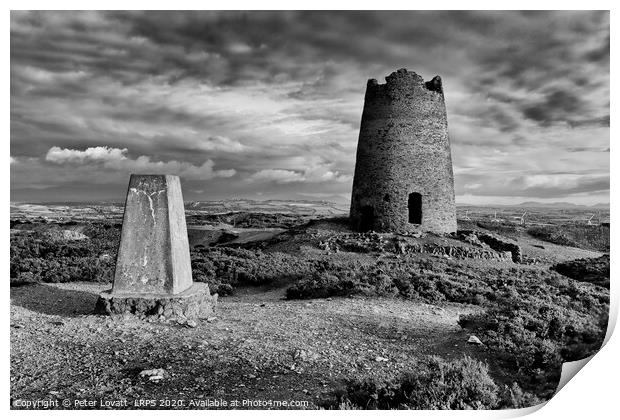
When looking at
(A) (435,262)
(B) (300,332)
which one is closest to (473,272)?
(A) (435,262)

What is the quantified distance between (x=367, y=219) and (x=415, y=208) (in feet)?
5.86

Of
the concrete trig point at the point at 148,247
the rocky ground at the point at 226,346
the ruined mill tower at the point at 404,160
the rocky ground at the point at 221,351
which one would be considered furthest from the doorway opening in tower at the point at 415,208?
the concrete trig point at the point at 148,247

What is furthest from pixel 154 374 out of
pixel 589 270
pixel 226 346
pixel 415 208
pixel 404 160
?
pixel 415 208

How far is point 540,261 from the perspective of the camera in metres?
16.6

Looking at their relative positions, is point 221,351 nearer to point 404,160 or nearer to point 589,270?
point 589,270

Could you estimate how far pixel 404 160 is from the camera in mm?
16141

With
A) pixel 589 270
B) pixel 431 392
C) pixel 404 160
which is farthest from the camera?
pixel 404 160

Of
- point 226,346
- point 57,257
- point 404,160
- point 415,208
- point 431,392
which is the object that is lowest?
point 431,392

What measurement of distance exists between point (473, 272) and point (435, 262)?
1.43 m

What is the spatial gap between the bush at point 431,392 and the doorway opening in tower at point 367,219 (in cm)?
1211

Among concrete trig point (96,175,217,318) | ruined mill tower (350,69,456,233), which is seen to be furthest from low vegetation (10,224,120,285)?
ruined mill tower (350,69,456,233)

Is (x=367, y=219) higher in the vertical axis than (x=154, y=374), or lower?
higher

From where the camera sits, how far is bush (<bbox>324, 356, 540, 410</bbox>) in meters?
4.48

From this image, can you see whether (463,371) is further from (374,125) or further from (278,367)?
(374,125)
